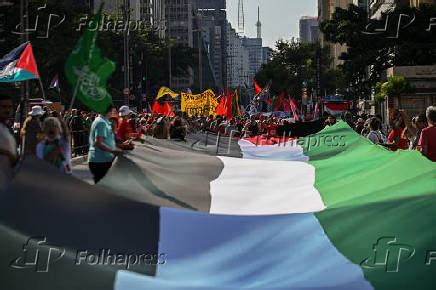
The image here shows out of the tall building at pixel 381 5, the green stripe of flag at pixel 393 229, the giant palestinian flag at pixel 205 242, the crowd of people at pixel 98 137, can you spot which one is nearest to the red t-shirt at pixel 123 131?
the crowd of people at pixel 98 137

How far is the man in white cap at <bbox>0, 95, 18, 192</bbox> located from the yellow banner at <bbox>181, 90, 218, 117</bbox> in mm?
41330

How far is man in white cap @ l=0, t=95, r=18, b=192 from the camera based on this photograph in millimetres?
8375

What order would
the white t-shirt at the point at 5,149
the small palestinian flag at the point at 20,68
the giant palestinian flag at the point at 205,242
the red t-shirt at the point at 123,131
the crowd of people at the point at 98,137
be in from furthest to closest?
the small palestinian flag at the point at 20,68 < the red t-shirt at the point at 123,131 < the crowd of people at the point at 98,137 < the white t-shirt at the point at 5,149 < the giant palestinian flag at the point at 205,242

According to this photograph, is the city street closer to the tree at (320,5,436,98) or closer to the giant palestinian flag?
the giant palestinian flag

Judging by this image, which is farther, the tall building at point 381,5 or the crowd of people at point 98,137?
the tall building at point 381,5

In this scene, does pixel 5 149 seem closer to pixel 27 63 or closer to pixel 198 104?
pixel 27 63

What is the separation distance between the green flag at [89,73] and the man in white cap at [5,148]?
357 cm

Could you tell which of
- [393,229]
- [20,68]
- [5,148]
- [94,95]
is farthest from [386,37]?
[393,229]

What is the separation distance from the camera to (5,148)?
8492 mm

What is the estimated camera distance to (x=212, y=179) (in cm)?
1270

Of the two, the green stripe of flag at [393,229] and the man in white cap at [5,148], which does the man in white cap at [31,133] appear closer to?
the man in white cap at [5,148]

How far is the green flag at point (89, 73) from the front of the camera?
12375 millimetres

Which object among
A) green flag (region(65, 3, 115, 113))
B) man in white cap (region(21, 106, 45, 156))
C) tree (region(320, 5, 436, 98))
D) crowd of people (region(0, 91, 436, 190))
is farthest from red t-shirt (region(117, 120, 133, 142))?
tree (region(320, 5, 436, 98))

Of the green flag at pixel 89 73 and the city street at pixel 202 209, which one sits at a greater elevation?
the green flag at pixel 89 73
